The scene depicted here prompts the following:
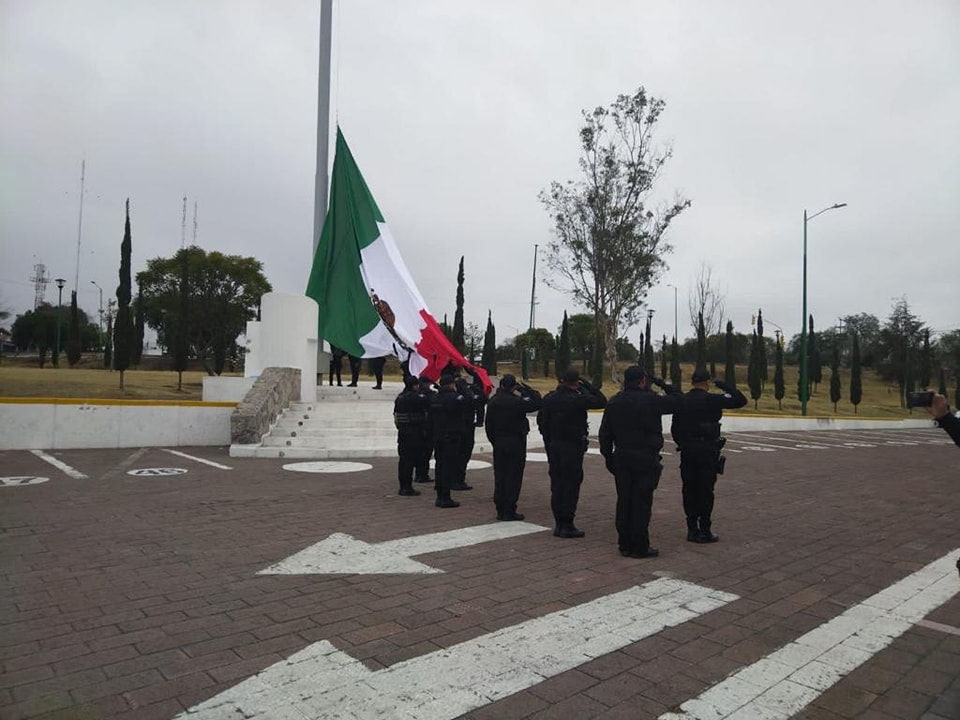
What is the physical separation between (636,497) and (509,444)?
1.93 meters

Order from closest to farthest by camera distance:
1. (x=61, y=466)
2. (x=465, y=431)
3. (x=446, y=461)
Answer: (x=446, y=461) → (x=465, y=431) → (x=61, y=466)

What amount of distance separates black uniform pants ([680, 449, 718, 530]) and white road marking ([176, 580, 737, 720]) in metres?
2.28

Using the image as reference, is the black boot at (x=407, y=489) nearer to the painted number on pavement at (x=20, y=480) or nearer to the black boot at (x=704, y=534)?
the black boot at (x=704, y=534)

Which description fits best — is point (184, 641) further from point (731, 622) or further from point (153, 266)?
point (153, 266)

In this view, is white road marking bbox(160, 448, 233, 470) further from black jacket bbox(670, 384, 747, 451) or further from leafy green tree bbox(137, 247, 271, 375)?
leafy green tree bbox(137, 247, 271, 375)

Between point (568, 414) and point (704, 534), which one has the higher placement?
point (568, 414)

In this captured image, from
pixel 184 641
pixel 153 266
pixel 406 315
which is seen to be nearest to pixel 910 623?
pixel 184 641

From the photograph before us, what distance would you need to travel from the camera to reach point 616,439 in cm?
617

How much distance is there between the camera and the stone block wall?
12.9 m

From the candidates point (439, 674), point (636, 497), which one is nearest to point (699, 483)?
point (636, 497)

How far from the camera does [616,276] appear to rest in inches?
1120

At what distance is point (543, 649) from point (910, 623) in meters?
2.72

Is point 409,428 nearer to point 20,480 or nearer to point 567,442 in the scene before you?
point 567,442

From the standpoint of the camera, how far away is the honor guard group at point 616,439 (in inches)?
236
